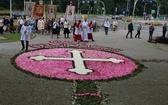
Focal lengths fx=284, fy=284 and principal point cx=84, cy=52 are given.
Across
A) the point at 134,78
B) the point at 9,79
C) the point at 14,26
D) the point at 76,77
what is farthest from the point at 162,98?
the point at 14,26

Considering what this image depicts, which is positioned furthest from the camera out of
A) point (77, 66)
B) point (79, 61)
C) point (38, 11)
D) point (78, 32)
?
point (38, 11)

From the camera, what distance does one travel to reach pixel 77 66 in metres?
13.2

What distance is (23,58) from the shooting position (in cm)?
1440

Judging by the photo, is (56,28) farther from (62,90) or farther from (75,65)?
(62,90)

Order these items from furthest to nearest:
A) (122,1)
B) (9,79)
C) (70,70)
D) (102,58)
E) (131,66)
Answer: (122,1) → (102,58) → (131,66) → (70,70) → (9,79)

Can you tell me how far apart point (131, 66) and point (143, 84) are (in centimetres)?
320

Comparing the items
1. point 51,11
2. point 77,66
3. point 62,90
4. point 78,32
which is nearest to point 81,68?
point 77,66

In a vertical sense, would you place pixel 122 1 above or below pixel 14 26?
above

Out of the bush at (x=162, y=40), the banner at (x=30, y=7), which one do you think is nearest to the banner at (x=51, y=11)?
the banner at (x=30, y=7)

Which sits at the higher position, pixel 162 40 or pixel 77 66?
pixel 162 40

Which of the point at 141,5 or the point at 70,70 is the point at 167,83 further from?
the point at 141,5

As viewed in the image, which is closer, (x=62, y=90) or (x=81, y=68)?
(x=62, y=90)

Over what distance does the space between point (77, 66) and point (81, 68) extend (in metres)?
0.43

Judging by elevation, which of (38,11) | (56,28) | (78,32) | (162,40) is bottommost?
(162,40)
